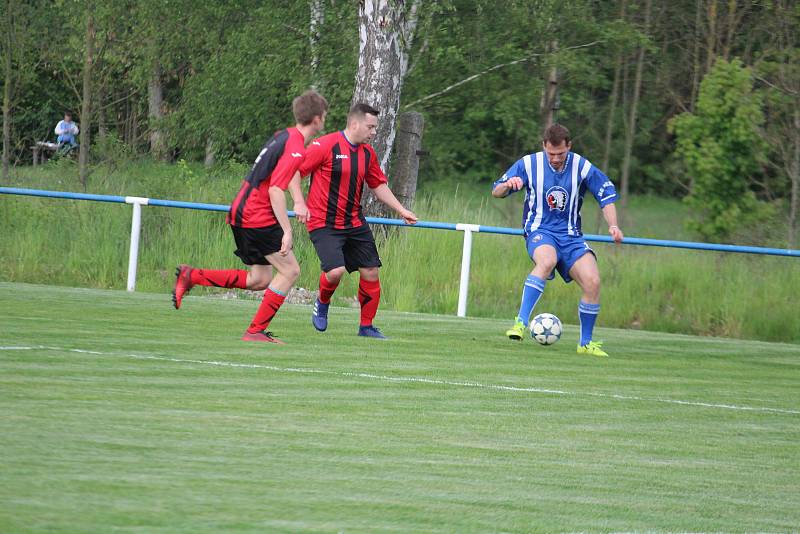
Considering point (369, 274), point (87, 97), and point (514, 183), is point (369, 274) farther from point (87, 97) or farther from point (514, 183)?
point (87, 97)

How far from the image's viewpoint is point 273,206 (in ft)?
30.9

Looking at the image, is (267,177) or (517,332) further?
(517,332)

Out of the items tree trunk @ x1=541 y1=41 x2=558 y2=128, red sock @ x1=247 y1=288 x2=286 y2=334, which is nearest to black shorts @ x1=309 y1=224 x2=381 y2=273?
red sock @ x1=247 y1=288 x2=286 y2=334

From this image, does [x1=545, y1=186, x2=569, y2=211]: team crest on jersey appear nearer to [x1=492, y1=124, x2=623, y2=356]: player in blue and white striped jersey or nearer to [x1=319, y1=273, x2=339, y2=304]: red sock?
[x1=492, y1=124, x2=623, y2=356]: player in blue and white striped jersey

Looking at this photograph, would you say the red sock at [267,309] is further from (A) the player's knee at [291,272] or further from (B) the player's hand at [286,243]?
(B) the player's hand at [286,243]

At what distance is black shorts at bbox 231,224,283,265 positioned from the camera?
383 inches

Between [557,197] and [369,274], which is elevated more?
[557,197]

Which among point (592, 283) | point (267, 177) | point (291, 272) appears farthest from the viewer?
point (592, 283)

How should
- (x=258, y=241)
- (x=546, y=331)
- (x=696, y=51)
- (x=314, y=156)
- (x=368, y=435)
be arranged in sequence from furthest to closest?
1. (x=696, y=51)
2. (x=546, y=331)
3. (x=314, y=156)
4. (x=258, y=241)
5. (x=368, y=435)

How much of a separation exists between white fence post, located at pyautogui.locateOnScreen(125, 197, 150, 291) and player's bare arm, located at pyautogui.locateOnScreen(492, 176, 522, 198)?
5.71 m

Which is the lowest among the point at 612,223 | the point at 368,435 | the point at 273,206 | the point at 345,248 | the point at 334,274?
the point at 368,435

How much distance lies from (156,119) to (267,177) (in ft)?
60.3

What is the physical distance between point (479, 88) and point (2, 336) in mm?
20056

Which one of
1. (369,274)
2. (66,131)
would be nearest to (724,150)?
(66,131)
